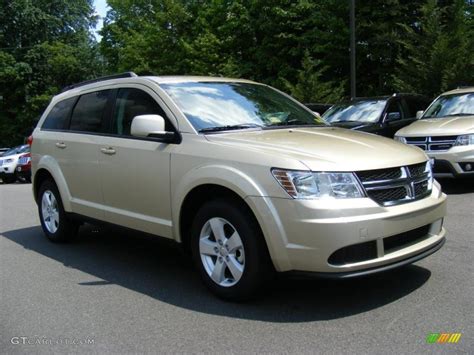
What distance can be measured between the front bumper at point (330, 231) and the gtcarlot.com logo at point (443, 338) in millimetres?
588

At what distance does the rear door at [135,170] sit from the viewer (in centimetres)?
484

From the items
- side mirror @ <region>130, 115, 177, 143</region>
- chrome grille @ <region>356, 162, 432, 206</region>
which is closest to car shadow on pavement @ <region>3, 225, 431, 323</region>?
chrome grille @ <region>356, 162, 432, 206</region>

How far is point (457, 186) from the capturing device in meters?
9.79

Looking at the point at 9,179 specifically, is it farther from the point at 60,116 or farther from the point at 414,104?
the point at 60,116

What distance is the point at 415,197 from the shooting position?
423cm

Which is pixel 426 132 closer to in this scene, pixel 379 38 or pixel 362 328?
pixel 362 328

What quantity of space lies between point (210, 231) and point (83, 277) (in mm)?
1576

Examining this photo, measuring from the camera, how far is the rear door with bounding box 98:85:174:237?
484 cm

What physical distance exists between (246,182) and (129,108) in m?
1.95

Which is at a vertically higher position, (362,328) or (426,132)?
(426,132)

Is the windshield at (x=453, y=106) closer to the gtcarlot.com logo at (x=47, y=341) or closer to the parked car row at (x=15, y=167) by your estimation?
the gtcarlot.com logo at (x=47, y=341)

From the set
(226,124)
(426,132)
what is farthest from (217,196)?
(426,132)

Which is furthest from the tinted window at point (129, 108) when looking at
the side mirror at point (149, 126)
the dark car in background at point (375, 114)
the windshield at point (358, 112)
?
the windshield at point (358, 112)

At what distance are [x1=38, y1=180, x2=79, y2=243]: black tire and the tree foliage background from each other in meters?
15.5
